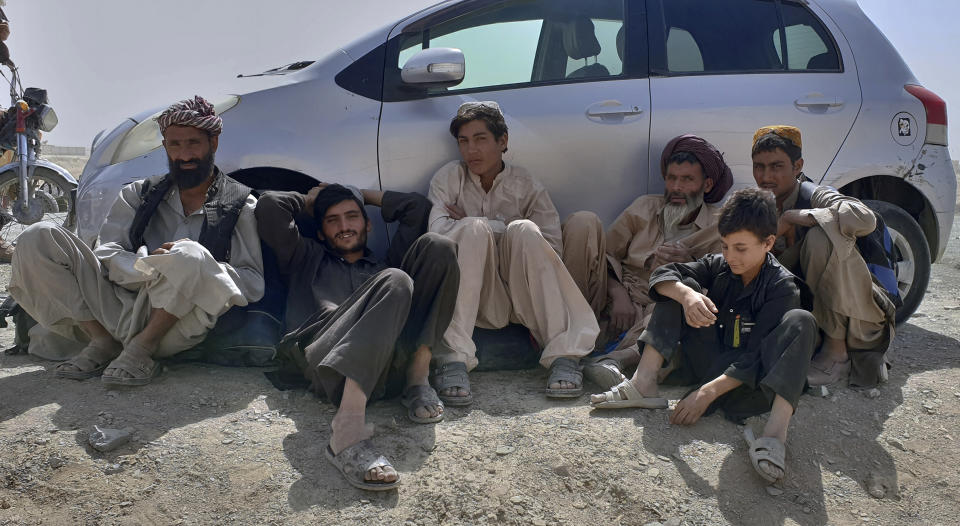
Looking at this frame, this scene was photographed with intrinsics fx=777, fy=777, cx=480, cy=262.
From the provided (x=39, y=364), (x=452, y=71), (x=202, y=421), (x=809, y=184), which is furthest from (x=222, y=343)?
(x=809, y=184)

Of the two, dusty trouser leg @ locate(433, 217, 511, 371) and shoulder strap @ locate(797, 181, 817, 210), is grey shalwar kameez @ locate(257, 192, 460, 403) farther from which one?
shoulder strap @ locate(797, 181, 817, 210)

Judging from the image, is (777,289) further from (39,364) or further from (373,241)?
(39,364)

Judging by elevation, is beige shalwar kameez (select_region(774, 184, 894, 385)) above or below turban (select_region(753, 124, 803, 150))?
below

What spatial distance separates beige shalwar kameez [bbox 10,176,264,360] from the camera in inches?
127

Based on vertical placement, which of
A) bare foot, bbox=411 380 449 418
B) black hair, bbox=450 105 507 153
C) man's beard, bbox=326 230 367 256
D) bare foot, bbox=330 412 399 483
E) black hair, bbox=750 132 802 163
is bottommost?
bare foot, bbox=411 380 449 418

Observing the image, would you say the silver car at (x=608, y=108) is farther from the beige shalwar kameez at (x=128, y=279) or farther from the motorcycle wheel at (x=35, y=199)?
the motorcycle wheel at (x=35, y=199)

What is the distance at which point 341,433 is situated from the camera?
2.73 meters

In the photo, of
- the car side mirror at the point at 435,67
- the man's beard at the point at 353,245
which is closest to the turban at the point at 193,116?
the man's beard at the point at 353,245

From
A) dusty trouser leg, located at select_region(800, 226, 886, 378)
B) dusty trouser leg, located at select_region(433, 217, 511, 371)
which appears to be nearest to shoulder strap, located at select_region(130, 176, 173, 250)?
dusty trouser leg, located at select_region(433, 217, 511, 371)

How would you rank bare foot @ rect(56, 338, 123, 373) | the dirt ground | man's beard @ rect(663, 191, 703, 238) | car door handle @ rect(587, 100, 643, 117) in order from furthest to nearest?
car door handle @ rect(587, 100, 643, 117)
man's beard @ rect(663, 191, 703, 238)
bare foot @ rect(56, 338, 123, 373)
the dirt ground

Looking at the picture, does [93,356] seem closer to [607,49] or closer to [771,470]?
[771,470]

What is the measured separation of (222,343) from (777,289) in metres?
2.41

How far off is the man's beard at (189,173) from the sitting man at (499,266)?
1094 millimetres

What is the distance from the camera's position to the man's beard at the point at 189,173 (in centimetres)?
364
